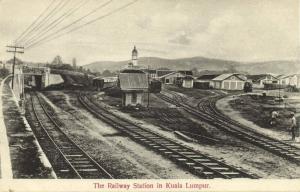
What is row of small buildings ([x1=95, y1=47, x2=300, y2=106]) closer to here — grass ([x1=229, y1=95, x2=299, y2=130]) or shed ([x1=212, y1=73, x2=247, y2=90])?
shed ([x1=212, y1=73, x2=247, y2=90])

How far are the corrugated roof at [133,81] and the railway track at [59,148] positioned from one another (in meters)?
1.16

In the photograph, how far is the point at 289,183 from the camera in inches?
221

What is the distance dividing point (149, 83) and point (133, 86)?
0.27m

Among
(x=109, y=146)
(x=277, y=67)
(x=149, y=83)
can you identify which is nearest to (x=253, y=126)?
(x=277, y=67)

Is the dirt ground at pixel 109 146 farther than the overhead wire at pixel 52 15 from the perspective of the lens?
No

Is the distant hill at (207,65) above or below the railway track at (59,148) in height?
above

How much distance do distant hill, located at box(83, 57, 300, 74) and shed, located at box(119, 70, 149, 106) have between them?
185 millimetres

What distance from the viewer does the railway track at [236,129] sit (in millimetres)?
5906

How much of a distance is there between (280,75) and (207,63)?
1.19 meters

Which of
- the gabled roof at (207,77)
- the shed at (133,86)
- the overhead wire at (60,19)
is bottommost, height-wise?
the shed at (133,86)

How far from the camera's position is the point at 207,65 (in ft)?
20.2

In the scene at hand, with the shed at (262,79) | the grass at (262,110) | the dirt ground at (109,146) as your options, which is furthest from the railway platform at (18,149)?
the shed at (262,79)

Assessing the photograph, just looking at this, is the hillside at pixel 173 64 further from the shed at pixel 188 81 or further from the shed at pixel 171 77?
the shed at pixel 188 81

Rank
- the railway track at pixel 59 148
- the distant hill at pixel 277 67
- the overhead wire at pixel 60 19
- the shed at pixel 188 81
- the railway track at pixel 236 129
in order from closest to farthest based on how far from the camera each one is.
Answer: the railway track at pixel 59 148 → the railway track at pixel 236 129 → the overhead wire at pixel 60 19 → the distant hill at pixel 277 67 → the shed at pixel 188 81
